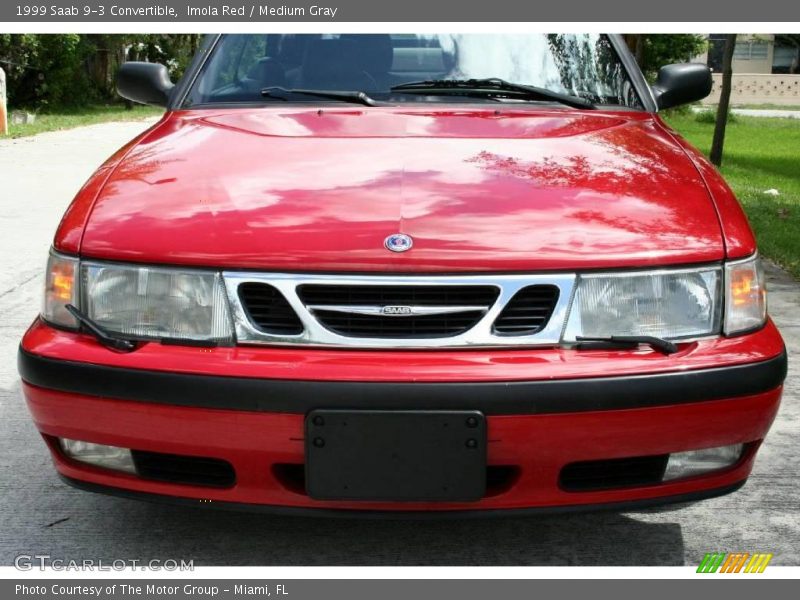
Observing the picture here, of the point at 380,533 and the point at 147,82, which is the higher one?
the point at 147,82

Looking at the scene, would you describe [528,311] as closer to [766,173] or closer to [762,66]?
[766,173]

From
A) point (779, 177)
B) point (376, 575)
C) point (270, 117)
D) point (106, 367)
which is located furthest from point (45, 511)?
point (779, 177)

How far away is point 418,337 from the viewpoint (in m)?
2.48

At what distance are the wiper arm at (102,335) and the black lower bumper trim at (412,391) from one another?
7cm

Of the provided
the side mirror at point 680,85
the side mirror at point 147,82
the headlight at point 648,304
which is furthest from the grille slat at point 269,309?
the side mirror at point 680,85

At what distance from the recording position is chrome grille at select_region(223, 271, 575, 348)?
8.13ft

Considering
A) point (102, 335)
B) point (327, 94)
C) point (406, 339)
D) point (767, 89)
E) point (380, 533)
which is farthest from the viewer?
point (767, 89)

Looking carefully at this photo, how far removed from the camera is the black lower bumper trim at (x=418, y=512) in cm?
251

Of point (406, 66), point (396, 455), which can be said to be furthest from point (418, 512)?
point (406, 66)

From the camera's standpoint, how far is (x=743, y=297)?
8.82 ft

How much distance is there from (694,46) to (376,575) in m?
35.0

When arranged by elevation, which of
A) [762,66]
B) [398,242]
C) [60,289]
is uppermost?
[398,242]

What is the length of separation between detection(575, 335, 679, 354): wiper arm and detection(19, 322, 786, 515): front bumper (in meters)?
0.02

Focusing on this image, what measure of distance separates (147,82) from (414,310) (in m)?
2.03
